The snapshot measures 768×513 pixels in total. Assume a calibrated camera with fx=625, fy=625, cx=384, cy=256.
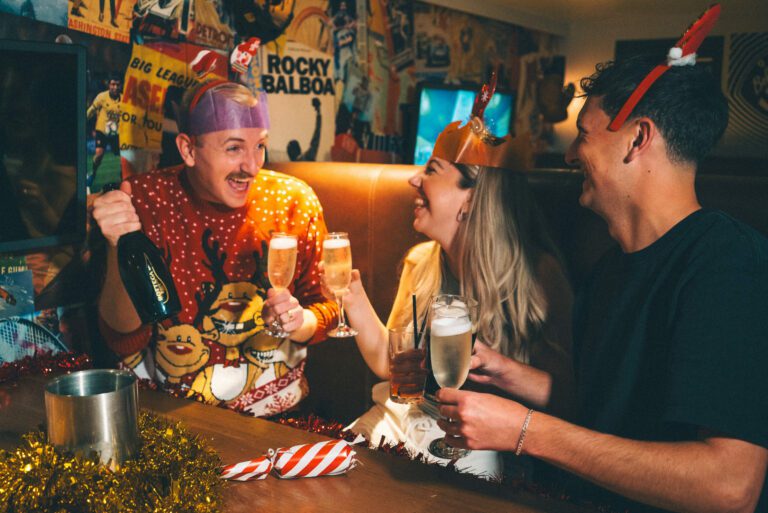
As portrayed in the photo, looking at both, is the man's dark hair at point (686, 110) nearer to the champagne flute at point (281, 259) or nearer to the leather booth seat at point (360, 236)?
the leather booth seat at point (360, 236)

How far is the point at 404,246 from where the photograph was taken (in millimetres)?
2242

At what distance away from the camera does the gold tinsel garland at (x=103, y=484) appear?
2.75 ft

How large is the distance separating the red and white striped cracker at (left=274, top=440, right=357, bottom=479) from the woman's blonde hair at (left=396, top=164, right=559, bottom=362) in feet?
2.55

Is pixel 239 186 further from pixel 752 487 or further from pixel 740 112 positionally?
pixel 740 112

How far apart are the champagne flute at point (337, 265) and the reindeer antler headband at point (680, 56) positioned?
0.76 metres

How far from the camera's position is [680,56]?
1.18 meters

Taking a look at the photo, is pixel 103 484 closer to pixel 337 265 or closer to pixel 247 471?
pixel 247 471

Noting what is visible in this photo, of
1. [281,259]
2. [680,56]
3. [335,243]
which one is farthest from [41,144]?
[680,56]

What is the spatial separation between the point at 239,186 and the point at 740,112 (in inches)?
193

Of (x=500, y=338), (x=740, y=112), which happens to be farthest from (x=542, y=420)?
(x=740, y=112)

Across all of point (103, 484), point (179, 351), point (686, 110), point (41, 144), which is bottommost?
point (179, 351)

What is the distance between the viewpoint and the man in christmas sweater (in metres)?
1.68

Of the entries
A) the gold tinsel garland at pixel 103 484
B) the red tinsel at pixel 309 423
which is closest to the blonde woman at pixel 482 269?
the red tinsel at pixel 309 423

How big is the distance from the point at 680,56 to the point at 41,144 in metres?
1.43
